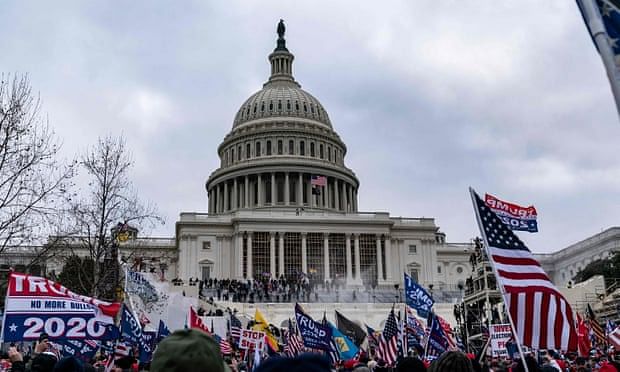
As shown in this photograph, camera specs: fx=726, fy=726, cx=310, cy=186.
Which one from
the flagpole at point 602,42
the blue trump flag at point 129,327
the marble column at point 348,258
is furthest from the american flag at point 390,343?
the marble column at point 348,258

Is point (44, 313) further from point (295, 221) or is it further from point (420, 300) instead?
point (295, 221)

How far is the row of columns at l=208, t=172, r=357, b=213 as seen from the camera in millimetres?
95438

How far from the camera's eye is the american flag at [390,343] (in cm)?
2023

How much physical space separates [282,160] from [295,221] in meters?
16.0

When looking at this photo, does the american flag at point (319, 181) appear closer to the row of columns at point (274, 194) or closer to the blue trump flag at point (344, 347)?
the row of columns at point (274, 194)

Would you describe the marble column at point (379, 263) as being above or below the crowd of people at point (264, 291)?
above

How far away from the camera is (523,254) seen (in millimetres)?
9203

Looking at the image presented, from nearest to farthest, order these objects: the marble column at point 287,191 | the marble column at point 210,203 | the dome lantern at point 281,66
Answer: the marble column at point 287,191 < the marble column at point 210,203 < the dome lantern at point 281,66

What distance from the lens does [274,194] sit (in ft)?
314

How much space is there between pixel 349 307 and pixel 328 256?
23.0 m

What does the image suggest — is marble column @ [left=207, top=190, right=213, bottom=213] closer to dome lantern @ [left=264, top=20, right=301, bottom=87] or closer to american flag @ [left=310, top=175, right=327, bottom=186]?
american flag @ [left=310, top=175, right=327, bottom=186]

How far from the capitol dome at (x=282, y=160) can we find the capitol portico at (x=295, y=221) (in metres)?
0.15

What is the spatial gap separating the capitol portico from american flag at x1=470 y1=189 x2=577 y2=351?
224 ft

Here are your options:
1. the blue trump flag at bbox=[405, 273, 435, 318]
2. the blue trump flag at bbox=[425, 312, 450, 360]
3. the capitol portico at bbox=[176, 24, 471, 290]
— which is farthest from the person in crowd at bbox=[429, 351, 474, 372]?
the capitol portico at bbox=[176, 24, 471, 290]
